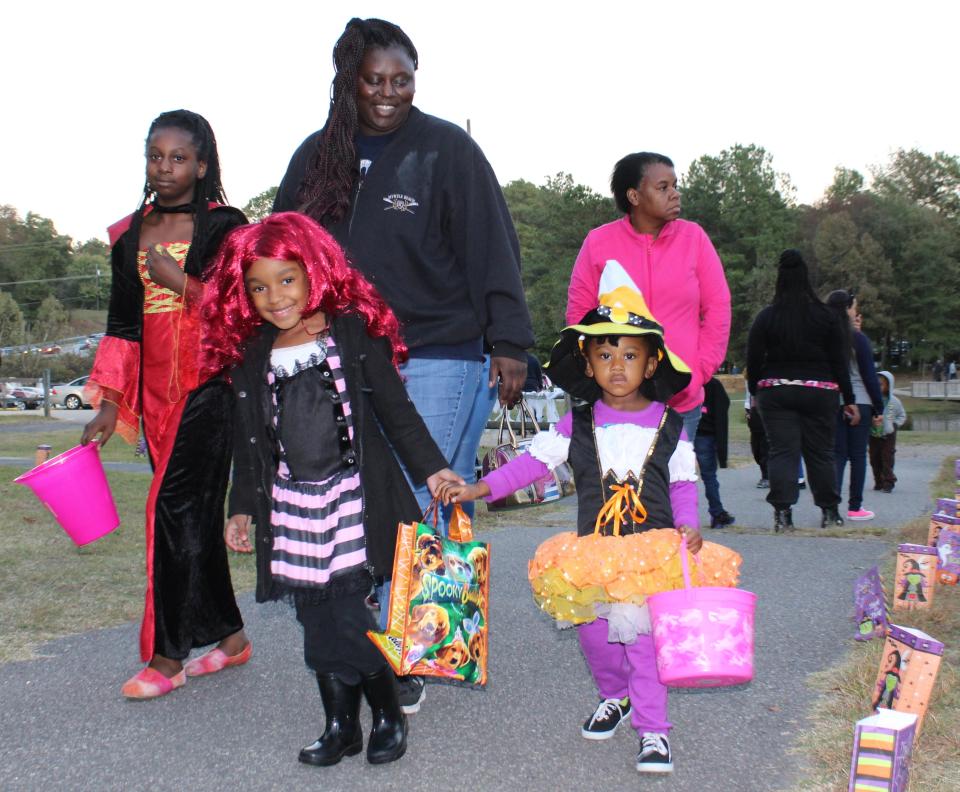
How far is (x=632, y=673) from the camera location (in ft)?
11.1

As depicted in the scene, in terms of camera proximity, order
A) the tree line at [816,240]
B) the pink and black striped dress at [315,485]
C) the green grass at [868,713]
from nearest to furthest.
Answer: the green grass at [868,713], the pink and black striped dress at [315,485], the tree line at [816,240]

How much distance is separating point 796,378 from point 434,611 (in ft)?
16.9

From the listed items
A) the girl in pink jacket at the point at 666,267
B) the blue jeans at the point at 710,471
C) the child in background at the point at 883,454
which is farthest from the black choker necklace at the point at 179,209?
the child in background at the point at 883,454

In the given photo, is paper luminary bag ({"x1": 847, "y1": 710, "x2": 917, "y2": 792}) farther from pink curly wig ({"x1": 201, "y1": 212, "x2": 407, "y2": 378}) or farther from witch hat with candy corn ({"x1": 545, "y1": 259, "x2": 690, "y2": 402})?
pink curly wig ({"x1": 201, "y1": 212, "x2": 407, "y2": 378})

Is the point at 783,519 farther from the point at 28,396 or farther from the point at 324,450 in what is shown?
the point at 28,396

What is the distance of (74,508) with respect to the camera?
4270 mm

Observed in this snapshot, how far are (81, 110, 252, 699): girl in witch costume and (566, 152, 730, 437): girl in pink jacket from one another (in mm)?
1611

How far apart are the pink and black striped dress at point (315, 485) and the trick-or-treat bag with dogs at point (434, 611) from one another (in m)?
Result: 0.23

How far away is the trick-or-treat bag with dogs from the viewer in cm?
309

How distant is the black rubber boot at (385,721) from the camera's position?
10.8 feet

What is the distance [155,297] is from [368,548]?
153 cm

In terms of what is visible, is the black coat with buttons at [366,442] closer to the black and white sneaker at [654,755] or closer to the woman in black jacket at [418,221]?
the woman in black jacket at [418,221]

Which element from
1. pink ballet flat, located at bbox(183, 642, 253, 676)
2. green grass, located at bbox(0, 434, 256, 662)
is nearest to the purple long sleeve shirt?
pink ballet flat, located at bbox(183, 642, 253, 676)

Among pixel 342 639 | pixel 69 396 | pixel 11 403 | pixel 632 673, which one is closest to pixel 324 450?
pixel 342 639
